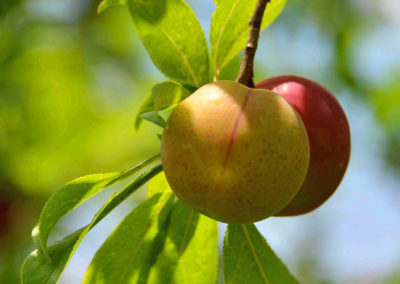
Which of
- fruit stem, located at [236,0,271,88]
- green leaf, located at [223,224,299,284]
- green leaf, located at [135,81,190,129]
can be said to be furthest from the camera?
green leaf, located at [223,224,299,284]

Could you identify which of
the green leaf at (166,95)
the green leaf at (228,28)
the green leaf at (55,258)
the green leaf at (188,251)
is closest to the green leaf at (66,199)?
the green leaf at (55,258)

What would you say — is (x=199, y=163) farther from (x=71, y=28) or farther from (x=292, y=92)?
(x=71, y=28)

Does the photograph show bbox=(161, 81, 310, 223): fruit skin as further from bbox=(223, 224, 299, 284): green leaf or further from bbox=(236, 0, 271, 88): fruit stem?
bbox=(223, 224, 299, 284): green leaf

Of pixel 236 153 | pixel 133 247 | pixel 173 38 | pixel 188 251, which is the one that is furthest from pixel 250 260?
pixel 173 38

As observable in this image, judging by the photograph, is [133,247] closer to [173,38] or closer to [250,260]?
[250,260]

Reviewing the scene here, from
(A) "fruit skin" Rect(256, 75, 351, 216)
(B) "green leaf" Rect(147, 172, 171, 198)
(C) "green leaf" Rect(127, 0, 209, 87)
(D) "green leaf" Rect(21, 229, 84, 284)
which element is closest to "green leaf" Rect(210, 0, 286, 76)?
(C) "green leaf" Rect(127, 0, 209, 87)

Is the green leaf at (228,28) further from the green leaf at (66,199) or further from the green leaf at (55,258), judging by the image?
the green leaf at (55,258)
